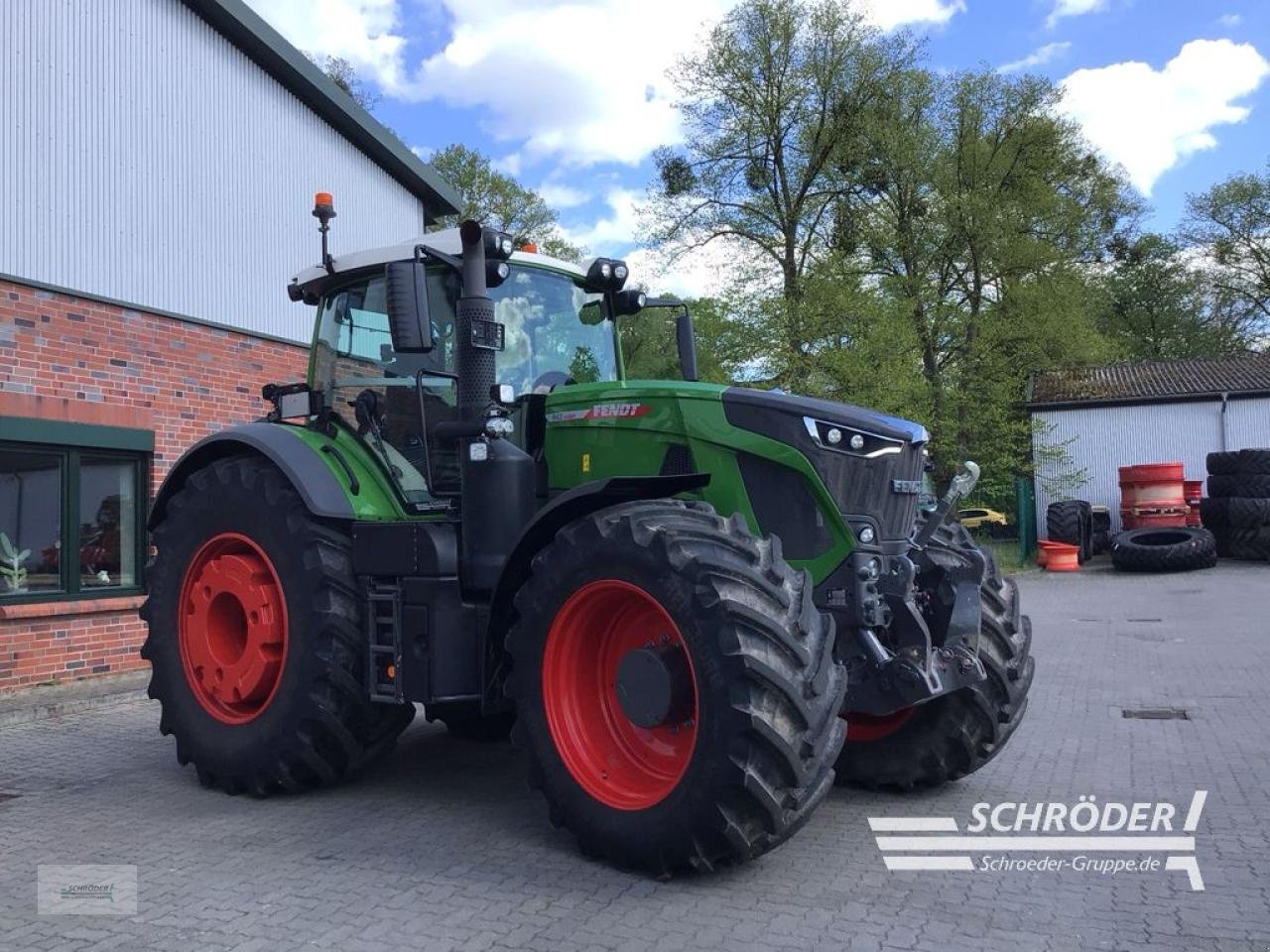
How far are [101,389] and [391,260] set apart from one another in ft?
16.9

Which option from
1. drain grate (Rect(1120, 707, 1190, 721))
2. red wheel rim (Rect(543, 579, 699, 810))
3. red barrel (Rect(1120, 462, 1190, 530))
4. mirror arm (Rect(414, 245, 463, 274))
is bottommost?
drain grate (Rect(1120, 707, 1190, 721))

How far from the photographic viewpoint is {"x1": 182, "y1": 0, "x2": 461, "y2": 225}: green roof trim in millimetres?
11000

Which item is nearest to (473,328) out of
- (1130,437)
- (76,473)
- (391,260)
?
(391,260)

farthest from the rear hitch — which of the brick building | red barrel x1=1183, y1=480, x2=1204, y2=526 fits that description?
red barrel x1=1183, y1=480, x2=1204, y2=526

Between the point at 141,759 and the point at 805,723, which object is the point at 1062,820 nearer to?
the point at 805,723

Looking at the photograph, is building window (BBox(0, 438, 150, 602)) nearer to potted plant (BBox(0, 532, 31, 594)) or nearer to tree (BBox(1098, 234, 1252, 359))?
potted plant (BBox(0, 532, 31, 594))

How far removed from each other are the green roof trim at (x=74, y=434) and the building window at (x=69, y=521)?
103mm

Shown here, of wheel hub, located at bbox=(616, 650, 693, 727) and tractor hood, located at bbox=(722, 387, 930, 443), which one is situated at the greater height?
tractor hood, located at bbox=(722, 387, 930, 443)

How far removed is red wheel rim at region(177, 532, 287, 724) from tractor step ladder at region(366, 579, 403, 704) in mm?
509

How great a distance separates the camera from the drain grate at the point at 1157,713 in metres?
7.42

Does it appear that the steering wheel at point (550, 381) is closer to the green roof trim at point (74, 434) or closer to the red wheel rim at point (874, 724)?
the red wheel rim at point (874, 724)

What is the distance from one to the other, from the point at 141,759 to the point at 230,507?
195cm

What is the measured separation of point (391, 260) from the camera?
5.52m

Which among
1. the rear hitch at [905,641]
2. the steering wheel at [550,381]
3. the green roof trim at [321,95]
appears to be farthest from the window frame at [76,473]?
the rear hitch at [905,641]
